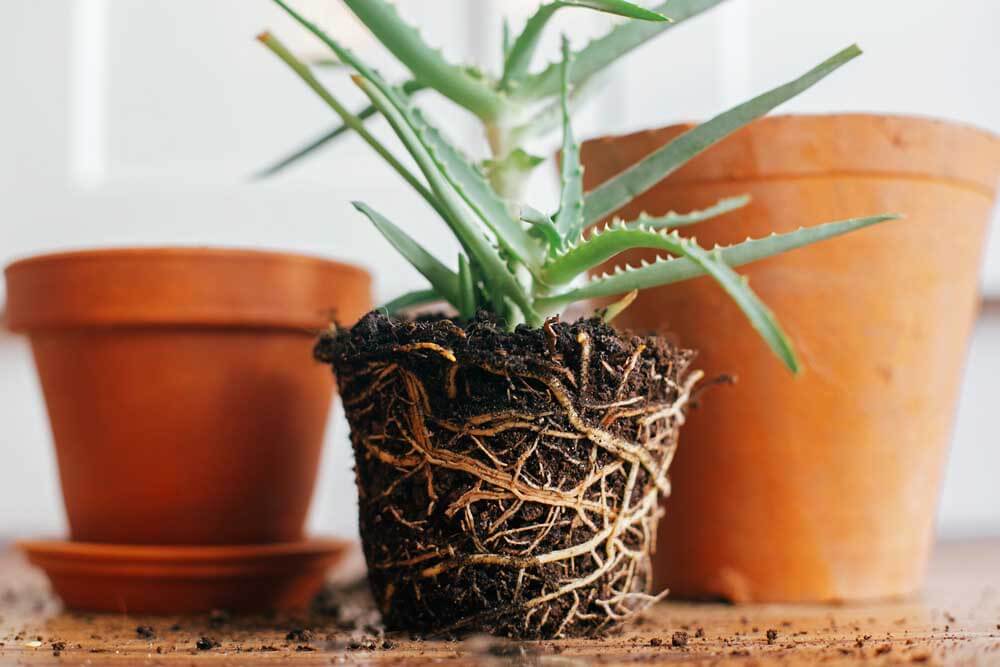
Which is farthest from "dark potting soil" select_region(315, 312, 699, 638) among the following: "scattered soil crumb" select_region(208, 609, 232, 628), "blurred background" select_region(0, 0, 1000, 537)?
"blurred background" select_region(0, 0, 1000, 537)

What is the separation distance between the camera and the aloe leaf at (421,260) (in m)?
0.57

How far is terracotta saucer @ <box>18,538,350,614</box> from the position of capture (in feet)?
2.22

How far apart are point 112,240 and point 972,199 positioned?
3.23 ft

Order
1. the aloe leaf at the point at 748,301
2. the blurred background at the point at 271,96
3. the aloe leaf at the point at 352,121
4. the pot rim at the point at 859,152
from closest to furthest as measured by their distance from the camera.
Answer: the aloe leaf at the point at 748,301 → the aloe leaf at the point at 352,121 → the pot rim at the point at 859,152 → the blurred background at the point at 271,96

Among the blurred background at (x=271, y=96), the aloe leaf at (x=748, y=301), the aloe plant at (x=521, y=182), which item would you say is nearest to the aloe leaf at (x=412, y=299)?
the aloe plant at (x=521, y=182)

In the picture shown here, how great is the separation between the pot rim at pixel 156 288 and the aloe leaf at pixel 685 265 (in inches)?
10.3

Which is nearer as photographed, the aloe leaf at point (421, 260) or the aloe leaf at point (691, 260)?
the aloe leaf at point (691, 260)

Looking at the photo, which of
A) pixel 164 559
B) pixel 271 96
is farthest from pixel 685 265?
pixel 271 96

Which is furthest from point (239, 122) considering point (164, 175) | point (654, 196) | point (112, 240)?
point (654, 196)

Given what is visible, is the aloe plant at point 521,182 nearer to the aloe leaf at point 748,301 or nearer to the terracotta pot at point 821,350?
the aloe leaf at point 748,301

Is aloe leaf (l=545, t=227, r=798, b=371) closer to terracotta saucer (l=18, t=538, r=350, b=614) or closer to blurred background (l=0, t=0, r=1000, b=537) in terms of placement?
terracotta saucer (l=18, t=538, r=350, b=614)

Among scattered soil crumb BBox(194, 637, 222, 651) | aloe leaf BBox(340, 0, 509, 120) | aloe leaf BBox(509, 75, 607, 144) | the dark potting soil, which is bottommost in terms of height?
scattered soil crumb BBox(194, 637, 222, 651)

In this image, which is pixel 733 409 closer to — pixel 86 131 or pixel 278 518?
pixel 278 518

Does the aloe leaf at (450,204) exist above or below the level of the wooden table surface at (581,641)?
above
